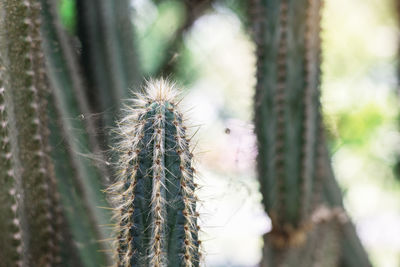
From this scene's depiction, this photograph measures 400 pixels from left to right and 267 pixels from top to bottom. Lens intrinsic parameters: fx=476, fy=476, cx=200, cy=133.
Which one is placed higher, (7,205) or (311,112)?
(311,112)

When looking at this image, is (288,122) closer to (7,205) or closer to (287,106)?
(287,106)

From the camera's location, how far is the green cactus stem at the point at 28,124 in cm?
93

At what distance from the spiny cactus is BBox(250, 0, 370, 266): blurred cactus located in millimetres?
774

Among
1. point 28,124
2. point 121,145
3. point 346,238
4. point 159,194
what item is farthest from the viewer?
point 346,238

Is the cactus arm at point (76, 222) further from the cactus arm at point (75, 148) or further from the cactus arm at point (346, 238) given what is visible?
the cactus arm at point (346, 238)

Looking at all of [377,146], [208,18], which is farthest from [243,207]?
[377,146]

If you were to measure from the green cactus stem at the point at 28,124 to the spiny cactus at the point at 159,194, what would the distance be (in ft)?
0.99

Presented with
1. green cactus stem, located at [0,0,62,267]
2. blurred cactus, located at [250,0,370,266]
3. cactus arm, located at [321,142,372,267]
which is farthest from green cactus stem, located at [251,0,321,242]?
green cactus stem, located at [0,0,62,267]

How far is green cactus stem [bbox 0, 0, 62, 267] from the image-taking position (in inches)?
36.5

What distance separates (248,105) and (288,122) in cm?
30

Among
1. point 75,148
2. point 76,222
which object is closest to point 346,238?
point 76,222

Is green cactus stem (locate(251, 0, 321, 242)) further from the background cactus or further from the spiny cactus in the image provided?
the spiny cactus

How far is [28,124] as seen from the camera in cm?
98

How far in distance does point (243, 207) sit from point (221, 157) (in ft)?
1.27
